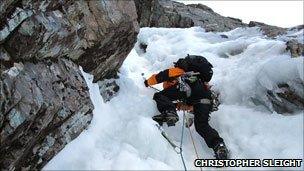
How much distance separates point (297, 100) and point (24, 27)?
556cm

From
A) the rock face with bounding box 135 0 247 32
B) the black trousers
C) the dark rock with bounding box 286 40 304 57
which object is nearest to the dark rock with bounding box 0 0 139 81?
the black trousers

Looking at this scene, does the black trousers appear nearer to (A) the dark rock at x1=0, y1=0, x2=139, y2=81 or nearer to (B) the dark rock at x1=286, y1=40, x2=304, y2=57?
(A) the dark rock at x1=0, y1=0, x2=139, y2=81

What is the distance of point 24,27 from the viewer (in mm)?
5762

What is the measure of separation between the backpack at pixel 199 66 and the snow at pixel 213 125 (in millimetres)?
835

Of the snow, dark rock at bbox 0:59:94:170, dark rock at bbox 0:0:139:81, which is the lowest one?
the snow

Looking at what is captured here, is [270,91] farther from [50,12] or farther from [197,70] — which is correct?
[50,12]

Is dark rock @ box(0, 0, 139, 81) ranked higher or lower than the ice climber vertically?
higher

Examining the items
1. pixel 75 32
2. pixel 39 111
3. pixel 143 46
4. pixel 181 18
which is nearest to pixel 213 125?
pixel 75 32

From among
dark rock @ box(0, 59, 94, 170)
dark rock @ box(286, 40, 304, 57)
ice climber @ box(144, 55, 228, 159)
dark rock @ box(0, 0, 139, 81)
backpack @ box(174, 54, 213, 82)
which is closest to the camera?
dark rock @ box(0, 59, 94, 170)

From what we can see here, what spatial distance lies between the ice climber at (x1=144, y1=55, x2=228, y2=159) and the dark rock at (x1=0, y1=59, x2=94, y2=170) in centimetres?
160

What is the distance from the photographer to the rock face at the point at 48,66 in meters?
5.60

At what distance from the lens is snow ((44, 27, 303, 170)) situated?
6688mm

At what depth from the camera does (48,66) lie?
21.7 ft

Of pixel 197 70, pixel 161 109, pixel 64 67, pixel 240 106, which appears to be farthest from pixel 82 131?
pixel 240 106
